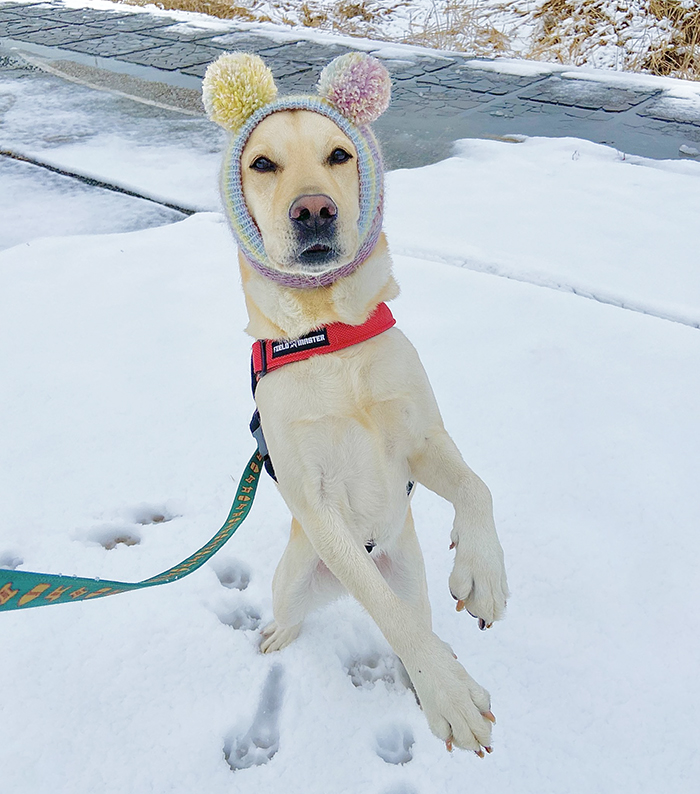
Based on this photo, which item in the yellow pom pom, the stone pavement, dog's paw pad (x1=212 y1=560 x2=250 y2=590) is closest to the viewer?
the yellow pom pom

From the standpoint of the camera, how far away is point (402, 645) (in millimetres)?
1230

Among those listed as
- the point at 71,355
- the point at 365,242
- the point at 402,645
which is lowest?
the point at 71,355

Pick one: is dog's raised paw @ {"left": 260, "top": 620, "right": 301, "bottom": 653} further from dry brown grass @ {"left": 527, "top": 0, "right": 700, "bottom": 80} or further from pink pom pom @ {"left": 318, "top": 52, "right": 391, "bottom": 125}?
dry brown grass @ {"left": 527, "top": 0, "right": 700, "bottom": 80}

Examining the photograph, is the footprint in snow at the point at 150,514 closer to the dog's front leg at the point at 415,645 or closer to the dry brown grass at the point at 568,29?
the dog's front leg at the point at 415,645

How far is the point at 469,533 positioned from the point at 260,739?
67 cm

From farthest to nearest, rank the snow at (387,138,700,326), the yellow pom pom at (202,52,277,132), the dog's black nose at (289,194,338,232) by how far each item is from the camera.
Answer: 1. the snow at (387,138,700,326)
2. the yellow pom pom at (202,52,277,132)
3. the dog's black nose at (289,194,338,232)

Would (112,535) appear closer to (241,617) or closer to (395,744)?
(241,617)

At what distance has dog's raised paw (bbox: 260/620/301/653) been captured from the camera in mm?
1639

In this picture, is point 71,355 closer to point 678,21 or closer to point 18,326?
point 18,326

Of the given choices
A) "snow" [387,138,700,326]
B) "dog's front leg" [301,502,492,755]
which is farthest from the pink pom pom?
"snow" [387,138,700,326]

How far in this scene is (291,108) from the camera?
1400 millimetres

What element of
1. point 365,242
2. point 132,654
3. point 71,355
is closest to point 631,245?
point 365,242

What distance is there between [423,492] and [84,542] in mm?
1021

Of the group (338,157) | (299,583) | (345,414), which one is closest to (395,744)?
(299,583)
